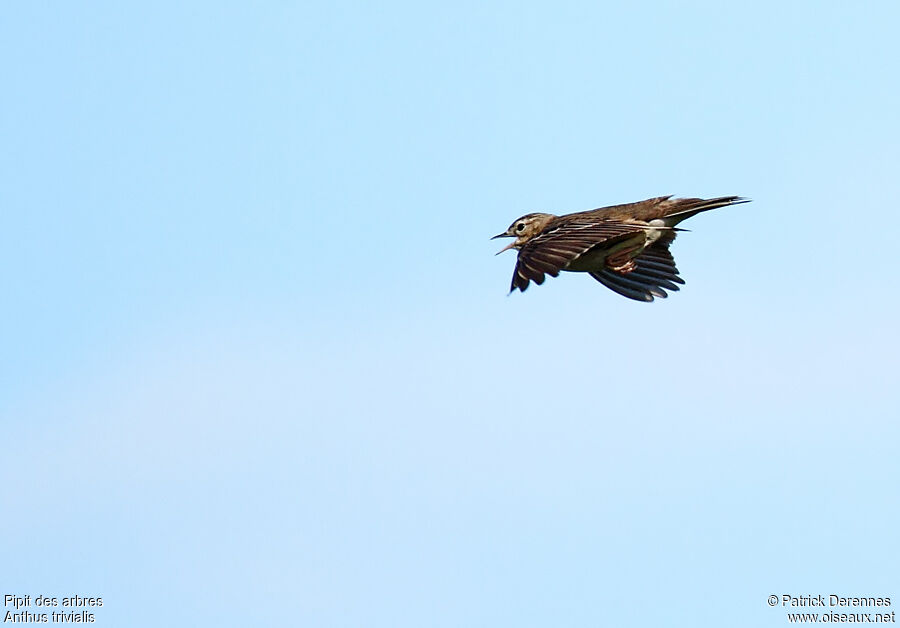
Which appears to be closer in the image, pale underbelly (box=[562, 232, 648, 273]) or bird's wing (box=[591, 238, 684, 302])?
pale underbelly (box=[562, 232, 648, 273])

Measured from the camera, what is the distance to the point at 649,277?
2289 cm

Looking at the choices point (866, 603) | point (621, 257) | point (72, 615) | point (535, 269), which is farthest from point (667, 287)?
point (72, 615)

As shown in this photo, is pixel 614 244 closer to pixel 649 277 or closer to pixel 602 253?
pixel 602 253

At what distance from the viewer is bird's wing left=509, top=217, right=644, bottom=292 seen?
1880 cm

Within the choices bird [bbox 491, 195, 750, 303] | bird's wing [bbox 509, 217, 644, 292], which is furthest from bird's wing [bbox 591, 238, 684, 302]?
bird's wing [bbox 509, 217, 644, 292]

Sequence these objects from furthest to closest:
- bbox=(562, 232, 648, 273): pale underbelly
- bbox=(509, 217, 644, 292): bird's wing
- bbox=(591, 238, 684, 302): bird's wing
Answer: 1. bbox=(591, 238, 684, 302): bird's wing
2. bbox=(562, 232, 648, 273): pale underbelly
3. bbox=(509, 217, 644, 292): bird's wing

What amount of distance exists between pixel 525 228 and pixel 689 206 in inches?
125

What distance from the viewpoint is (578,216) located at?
22.1m

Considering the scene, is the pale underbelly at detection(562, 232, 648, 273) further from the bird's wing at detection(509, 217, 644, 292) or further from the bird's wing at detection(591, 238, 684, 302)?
the bird's wing at detection(591, 238, 684, 302)

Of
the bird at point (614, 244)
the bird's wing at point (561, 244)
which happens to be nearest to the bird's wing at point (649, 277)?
the bird at point (614, 244)

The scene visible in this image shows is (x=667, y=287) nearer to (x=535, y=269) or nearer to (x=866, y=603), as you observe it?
(x=535, y=269)

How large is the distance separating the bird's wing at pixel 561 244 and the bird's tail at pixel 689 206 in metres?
0.52

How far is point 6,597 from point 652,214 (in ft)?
37.2

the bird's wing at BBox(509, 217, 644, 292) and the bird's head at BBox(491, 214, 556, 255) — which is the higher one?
the bird's head at BBox(491, 214, 556, 255)
